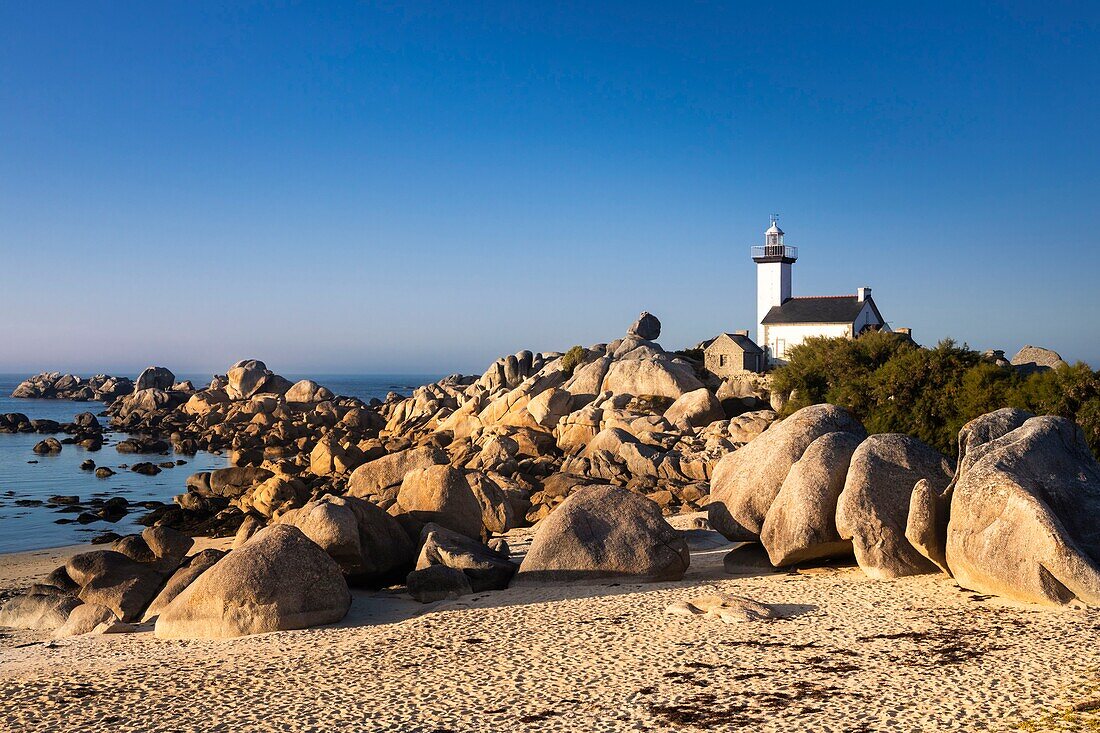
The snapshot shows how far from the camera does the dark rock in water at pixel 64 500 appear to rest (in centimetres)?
3947

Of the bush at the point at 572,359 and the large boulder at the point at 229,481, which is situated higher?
the bush at the point at 572,359

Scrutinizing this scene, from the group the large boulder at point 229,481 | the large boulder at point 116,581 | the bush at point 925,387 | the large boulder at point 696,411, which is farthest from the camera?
the large boulder at point 696,411

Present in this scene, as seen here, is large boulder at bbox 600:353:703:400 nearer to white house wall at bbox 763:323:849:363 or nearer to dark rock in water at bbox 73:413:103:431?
white house wall at bbox 763:323:849:363

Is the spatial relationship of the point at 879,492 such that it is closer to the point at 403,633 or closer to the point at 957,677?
the point at 957,677

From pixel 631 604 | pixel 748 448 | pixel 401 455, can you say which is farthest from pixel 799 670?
pixel 401 455

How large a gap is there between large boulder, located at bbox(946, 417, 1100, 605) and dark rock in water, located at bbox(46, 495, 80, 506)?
120ft

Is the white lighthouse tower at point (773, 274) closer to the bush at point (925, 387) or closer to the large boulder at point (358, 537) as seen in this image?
the bush at point (925, 387)

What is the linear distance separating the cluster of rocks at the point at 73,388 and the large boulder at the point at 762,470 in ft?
429

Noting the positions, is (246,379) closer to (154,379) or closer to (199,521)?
(154,379)

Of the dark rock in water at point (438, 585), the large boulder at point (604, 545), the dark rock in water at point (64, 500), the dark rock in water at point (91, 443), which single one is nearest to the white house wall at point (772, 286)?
the dark rock in water at point (64, 500)

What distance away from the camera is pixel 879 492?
712 inches

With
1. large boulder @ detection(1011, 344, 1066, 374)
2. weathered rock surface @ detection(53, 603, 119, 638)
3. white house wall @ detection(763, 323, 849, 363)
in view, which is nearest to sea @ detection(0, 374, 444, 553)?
weathered rock surface @ detection(53, 603, 119, 638)

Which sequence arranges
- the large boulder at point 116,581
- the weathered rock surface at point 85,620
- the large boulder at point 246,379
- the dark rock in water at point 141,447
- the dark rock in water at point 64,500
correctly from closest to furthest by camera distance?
the weathered rock surface at point 85,620, the large boulder at point 116,581, the dark rock in water at point 64,500, the dark rock in water at point 141,447, the large boulder at point 246,379

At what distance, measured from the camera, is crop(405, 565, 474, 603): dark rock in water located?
18.6 m
